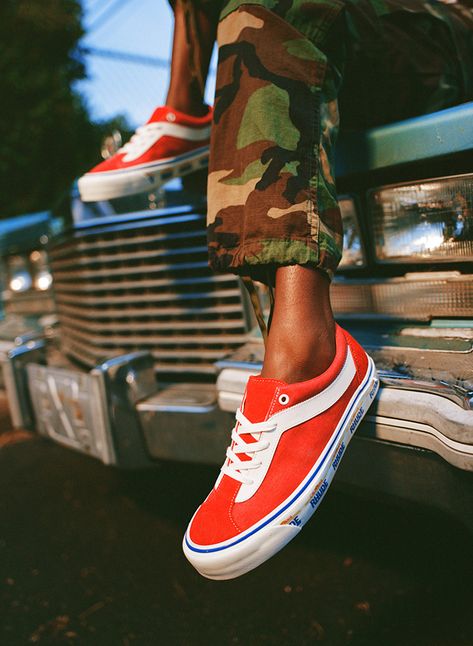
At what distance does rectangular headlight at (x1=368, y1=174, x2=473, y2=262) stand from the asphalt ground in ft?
1.68

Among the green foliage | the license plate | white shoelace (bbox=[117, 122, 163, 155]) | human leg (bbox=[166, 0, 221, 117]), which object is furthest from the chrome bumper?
the green foliage

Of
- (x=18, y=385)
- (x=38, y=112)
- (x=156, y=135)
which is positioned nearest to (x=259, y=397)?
(x=156, y=135)

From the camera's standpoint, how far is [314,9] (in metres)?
0.97

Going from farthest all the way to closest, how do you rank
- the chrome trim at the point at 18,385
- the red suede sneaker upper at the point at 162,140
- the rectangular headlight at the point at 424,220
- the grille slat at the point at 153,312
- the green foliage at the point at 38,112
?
the green foliage at the point at 38,112 → the chrome trim at the point at 18,385 → the grille slat at the point at 153,312 → the red suede sneaker upper at the point at 162,140 → the rectangular headlight at the point at 424,220

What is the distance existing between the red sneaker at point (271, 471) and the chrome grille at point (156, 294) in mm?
657

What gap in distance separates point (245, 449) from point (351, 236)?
594mm

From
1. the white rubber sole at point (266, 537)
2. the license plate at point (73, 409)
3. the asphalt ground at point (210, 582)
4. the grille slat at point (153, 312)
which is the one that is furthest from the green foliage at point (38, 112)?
the white rubber sole at point (266, 537)

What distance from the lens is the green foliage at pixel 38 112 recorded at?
413 inches

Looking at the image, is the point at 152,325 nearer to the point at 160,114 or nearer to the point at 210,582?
the point at 160,114

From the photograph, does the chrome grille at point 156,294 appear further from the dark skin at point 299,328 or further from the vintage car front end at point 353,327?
the dark skin at point 299,328

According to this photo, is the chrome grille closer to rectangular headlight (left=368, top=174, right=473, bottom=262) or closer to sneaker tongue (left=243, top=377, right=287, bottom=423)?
rectangular headlight (left=368, top=174, right=473, bottom=262)

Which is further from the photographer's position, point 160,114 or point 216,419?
point 160,114

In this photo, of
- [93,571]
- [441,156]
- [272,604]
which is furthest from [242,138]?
[93,571]

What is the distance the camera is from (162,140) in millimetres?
1426
